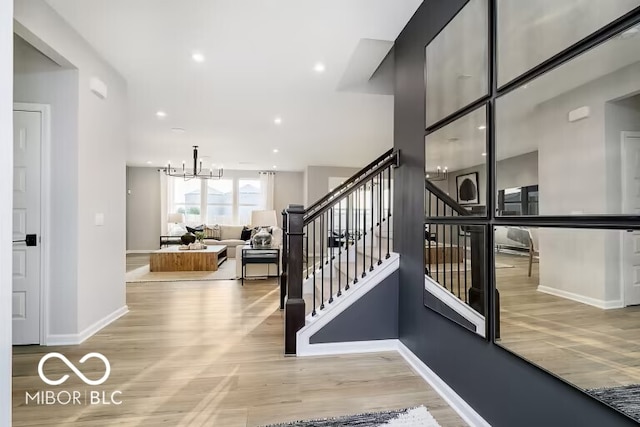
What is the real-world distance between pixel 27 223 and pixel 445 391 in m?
3.56

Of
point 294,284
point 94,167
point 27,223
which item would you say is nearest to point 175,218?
point 94,167

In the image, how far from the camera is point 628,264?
3.22ft

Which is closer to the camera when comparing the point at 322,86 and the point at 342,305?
the point at 342,305

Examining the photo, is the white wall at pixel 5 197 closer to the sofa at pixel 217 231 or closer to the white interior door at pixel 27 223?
the white interior door at pixel 27 223

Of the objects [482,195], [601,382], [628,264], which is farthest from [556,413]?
[482,195]

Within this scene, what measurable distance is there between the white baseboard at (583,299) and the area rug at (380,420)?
97cm

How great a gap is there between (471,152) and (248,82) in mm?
2748

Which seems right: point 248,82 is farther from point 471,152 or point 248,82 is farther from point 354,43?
point 471,152

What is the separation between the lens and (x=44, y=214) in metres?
2.67

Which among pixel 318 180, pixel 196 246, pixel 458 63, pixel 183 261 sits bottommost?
pixel 183 261

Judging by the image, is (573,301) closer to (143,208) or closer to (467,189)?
(467,189)

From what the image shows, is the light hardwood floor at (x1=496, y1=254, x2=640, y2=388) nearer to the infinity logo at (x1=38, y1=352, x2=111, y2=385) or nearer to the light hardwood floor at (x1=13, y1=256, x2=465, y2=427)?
the light hardwood floor at (x1=13, y1=256, x2=465, y2=427)

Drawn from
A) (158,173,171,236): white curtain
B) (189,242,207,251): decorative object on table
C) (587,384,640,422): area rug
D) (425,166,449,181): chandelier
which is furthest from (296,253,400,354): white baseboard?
(158,173,171,236): white curtain

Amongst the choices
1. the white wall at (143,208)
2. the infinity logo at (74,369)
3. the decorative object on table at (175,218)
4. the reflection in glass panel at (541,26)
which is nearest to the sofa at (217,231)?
the decorative object on table at (175,218)
